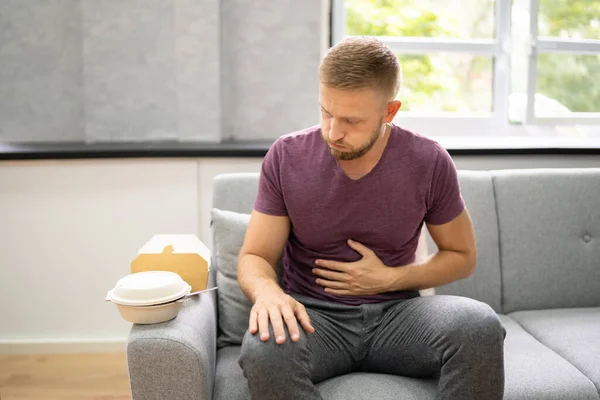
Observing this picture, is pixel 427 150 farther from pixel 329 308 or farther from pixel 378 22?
pixel 378 22

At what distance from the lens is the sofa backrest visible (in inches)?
85.1

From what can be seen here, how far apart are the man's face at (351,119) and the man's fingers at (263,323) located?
45cm

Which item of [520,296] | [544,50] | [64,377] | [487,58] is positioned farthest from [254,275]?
[544,50]

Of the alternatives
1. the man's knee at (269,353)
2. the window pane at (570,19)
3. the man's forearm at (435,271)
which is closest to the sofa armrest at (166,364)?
the man's knee at (269,353)

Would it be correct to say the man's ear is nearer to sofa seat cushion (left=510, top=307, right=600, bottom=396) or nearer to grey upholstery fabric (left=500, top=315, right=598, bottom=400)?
grey upholstery fabric (left=500, top=315, right=598, bottom=400)

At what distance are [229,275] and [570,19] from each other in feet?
6.96

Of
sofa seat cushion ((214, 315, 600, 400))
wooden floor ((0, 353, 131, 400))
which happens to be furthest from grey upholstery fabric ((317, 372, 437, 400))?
wooden floor ((0, 353, 131, 400))

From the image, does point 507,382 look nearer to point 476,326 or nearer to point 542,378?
point 542,378

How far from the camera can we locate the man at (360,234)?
155 cm

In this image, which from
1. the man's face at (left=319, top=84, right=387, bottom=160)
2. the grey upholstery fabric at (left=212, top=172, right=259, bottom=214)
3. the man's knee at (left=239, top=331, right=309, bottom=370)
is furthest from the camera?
the grey upholstery fabric at (left=212, top=172, right=259, bottom=214)

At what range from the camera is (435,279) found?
1.74 m

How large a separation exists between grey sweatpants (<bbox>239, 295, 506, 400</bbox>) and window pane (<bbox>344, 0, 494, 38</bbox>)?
1.63 meters

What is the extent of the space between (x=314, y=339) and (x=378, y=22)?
71.8 inches

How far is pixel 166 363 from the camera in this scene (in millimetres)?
1432
